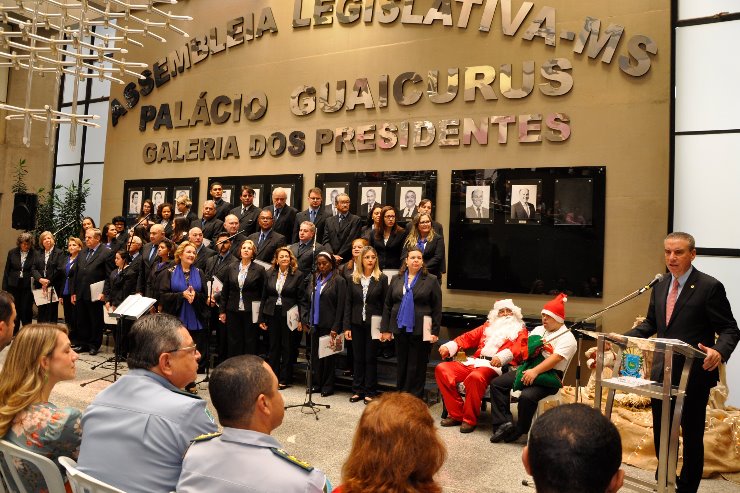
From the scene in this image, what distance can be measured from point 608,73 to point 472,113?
166 cm

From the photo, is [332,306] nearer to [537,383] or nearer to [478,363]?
[478,363]

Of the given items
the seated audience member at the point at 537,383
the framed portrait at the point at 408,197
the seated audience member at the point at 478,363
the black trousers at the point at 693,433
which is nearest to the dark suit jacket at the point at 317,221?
the framed portrait at the point at 408,197

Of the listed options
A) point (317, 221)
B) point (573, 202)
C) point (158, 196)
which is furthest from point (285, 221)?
point (573, 202)

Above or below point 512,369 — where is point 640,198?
above

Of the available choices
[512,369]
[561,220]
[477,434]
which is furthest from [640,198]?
[477,434]

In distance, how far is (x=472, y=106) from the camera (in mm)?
8008

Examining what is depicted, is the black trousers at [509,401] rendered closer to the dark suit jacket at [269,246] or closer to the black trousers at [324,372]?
the black trousers at [324,372]

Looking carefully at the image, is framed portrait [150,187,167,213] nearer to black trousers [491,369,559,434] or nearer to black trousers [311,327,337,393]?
black trousers [311,327,337,393]

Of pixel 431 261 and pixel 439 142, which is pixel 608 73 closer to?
pixel 439 142

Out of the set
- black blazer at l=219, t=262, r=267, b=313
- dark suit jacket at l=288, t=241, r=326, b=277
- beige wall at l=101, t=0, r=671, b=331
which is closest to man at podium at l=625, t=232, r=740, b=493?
beige wall at l=101, t=0, r=671, b=331

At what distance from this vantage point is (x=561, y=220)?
737cm

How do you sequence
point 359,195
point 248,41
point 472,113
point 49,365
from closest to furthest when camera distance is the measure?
point 49,365 < point 472,113 < point 359,195 < point 248,41

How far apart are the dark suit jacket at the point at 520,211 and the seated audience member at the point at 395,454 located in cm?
626

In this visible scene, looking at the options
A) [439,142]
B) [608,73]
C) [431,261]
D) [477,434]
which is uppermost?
[608,73]
